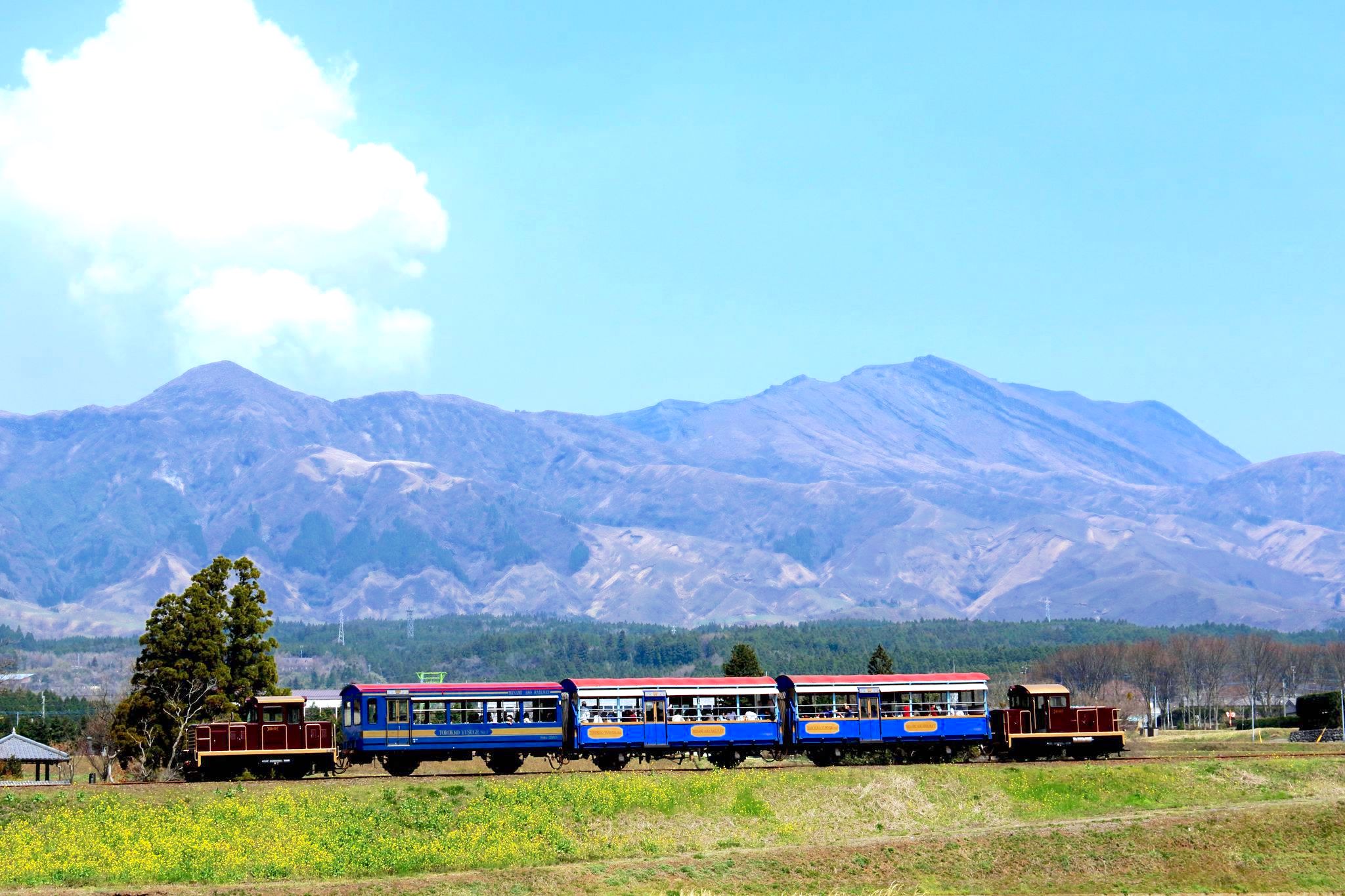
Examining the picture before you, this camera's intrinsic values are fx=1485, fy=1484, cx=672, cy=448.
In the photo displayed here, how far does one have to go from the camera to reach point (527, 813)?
55125mm

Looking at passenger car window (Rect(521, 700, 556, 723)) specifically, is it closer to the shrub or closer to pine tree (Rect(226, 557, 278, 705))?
pine tree (Rect(226, 557, 278, 705))

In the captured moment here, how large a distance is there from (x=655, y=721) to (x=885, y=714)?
11.0 meters

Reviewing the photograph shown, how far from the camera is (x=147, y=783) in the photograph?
5834 cm

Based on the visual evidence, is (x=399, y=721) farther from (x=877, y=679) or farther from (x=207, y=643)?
(x=877, y=679)

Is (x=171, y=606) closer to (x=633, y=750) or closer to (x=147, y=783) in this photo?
(x=147, y=783)

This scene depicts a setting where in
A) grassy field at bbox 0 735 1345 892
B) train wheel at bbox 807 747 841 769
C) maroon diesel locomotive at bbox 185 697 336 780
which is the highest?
maroon diesel locomotive at bbox 185 697 336 780

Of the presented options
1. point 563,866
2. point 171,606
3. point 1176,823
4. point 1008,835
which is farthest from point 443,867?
point 171,606

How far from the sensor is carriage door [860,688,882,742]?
69.4m

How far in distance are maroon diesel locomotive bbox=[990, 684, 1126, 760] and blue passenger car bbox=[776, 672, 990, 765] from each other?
4.58ft

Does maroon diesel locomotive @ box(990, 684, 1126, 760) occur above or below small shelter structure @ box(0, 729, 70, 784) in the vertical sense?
above

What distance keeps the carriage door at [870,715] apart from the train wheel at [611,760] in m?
11.2

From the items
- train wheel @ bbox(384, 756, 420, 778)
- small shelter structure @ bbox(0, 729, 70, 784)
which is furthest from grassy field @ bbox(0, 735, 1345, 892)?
small shelter structure @ bbox(0, 729, 70, 784)

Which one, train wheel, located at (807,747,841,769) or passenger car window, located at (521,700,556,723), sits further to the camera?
train wheel, located at (807,747,841,769)

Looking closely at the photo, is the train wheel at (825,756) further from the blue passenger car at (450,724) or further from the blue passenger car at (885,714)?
the blue passenger car at (450,724)
